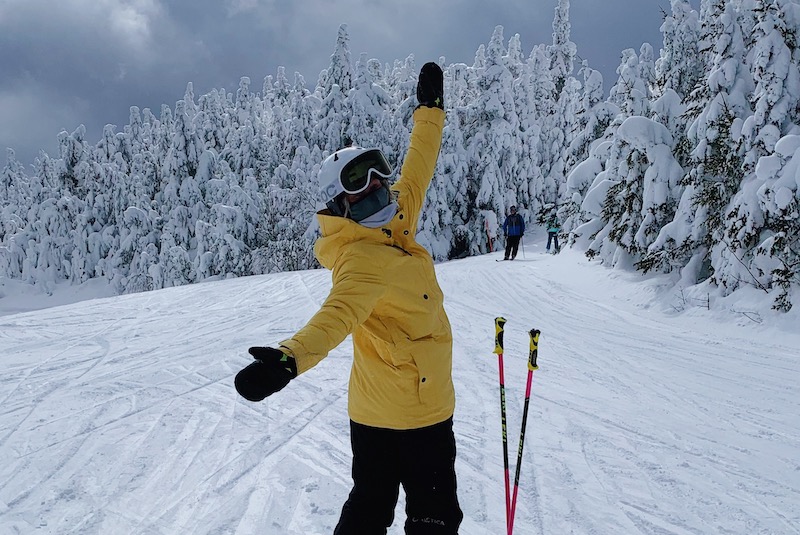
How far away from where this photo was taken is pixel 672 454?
4344 mm

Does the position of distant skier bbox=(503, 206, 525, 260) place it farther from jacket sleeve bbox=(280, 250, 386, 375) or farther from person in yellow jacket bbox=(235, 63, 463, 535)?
jacket sleeve bbox=(280, 250, 386, 375)

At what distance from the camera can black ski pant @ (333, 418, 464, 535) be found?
2.16 metres

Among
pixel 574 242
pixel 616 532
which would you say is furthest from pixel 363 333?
pixel 574 242

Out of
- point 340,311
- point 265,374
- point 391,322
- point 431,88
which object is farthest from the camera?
point 431,88

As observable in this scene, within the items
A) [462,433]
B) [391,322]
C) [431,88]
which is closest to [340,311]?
[391,322]

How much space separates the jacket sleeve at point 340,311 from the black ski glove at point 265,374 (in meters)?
0.04

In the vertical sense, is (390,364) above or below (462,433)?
above

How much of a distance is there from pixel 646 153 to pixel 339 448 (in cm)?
1087

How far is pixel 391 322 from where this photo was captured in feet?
6.79

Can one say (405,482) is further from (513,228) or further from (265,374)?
(513,228)

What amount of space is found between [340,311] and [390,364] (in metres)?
0.41

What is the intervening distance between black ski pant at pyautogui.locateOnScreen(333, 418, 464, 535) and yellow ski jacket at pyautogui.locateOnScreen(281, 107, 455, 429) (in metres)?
0.07

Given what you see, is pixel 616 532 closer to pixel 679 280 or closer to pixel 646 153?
pixel 679 280

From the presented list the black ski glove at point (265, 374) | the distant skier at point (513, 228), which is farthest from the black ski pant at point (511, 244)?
the black ski glove at point (265, 374)
